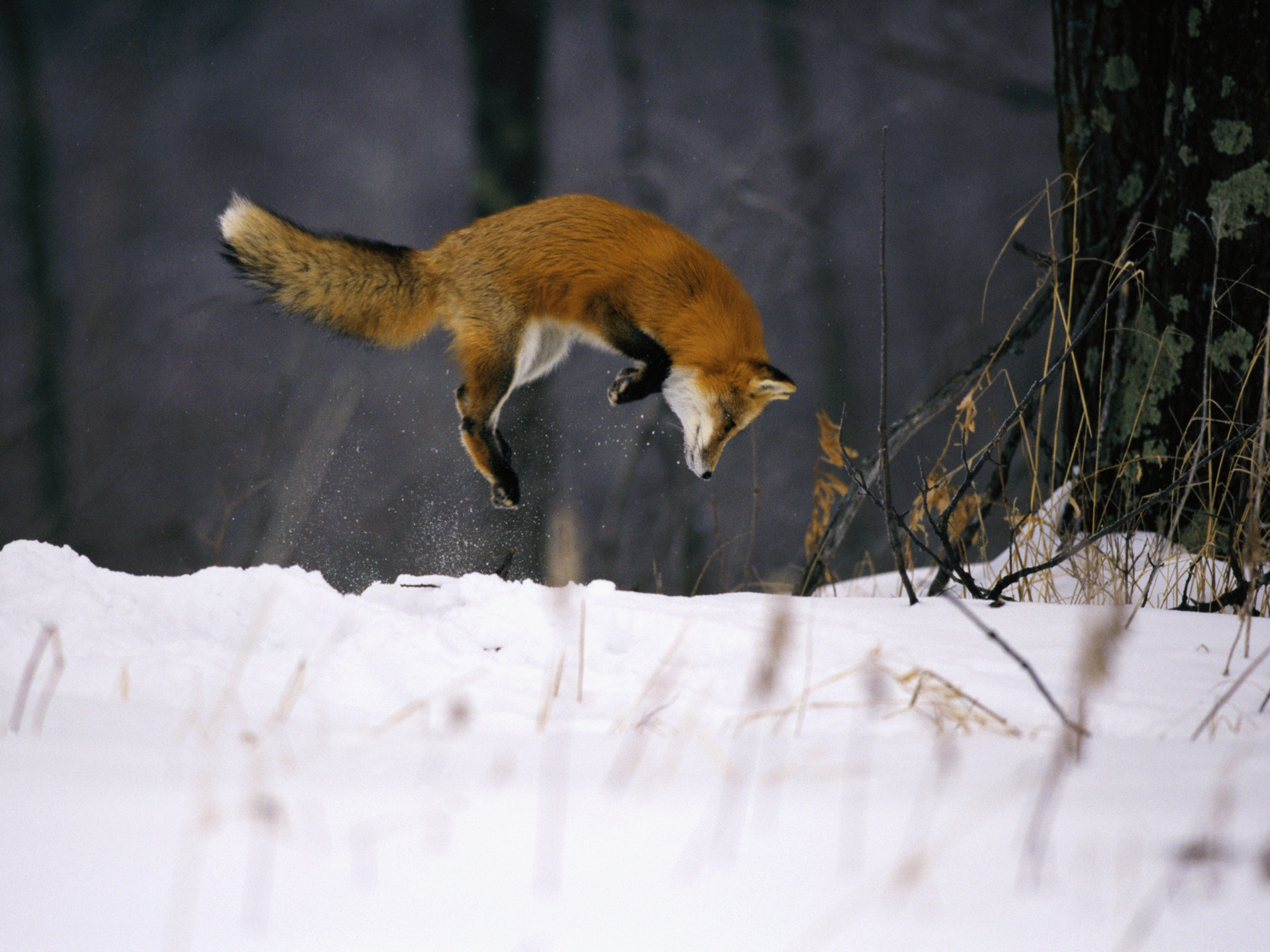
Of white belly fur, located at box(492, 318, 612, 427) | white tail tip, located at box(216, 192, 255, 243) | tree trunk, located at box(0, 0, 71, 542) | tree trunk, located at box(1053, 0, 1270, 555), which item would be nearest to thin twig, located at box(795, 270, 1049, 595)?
tree trunk, located at box(1053, 0, 1270, 555)

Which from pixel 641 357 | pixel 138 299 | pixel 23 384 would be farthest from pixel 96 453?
pixel 641 357

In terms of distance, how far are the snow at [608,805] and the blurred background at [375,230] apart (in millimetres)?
3744

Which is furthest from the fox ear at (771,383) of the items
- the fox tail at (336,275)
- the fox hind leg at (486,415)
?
the fox tail at (336,275)

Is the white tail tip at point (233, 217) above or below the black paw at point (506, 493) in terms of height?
above

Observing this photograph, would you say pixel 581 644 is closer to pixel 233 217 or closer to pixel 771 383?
pixel 771 383

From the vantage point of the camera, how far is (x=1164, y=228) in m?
3.21

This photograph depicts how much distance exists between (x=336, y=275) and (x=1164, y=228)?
10.0 ft

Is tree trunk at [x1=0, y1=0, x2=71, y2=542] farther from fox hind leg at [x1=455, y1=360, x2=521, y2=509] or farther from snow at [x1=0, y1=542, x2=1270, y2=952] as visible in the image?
snow at [x1=0, y1=542, x2=1270, y2=952]

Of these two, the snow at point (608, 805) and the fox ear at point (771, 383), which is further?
the fox ear at point (771, 383)

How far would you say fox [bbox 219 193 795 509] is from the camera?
3742 mm

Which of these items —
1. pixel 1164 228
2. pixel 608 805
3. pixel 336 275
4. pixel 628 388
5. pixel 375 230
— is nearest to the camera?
pixel 608 805

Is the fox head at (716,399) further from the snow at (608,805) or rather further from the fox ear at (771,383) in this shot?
the snow at (608,805)

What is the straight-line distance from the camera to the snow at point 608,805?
75 centimetres

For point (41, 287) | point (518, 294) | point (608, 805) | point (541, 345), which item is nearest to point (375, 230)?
point (41, 287)
